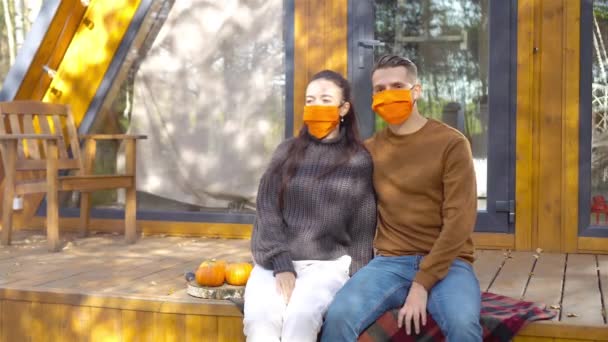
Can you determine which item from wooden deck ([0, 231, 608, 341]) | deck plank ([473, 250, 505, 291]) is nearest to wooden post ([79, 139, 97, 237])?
wooden deck ([0, 231, 608, 341])

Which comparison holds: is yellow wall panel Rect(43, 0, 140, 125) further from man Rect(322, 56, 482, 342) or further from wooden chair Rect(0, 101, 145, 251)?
man Rect(322, 56, 482, 342)

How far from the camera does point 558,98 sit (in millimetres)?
5059

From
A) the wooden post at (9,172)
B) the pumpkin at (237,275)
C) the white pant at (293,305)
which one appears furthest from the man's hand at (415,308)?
the wooden post at (9,172)

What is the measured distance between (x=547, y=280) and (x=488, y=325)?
1136 mm

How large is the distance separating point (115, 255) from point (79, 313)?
1.21m

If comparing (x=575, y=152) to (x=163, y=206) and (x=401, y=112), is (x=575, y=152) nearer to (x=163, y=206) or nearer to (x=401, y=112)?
(x=401, y=112)

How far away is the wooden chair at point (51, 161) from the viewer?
5.11m

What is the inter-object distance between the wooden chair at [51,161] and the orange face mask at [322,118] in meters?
2.34

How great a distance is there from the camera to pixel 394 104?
3160mm

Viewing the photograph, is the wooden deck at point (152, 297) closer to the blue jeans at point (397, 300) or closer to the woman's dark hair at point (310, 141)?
the blue jeans at point (397, 300)

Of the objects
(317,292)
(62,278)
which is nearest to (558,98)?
(317,292)

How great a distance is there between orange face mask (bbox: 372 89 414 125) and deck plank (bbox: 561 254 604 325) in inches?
39.0

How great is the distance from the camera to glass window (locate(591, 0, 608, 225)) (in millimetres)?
5020

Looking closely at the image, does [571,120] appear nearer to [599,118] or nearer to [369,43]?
[599,118]
